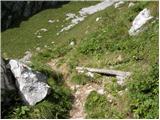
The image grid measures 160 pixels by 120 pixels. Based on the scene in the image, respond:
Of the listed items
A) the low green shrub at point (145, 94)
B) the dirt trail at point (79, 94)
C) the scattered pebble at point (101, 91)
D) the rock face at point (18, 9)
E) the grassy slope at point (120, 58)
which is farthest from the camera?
the rock face at point (18, 9)

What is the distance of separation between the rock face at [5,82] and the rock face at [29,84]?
0.24 m

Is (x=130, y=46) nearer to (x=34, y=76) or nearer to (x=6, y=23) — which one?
(x=34, y=76)

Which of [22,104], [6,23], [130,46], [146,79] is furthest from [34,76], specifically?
[6,23]

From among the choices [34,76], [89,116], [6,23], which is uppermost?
[34,76]

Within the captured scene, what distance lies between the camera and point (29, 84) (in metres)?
17.0

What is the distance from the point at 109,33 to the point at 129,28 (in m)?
1.10

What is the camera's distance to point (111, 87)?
18.1m

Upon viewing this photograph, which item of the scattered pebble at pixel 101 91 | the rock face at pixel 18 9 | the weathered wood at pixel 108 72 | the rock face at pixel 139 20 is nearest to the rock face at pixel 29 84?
the scattered pebble at pixel 101 91

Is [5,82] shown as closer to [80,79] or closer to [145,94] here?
[80,79]

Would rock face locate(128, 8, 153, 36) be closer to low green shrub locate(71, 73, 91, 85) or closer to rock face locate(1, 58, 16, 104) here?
low green shrub locate(71, 73, 91, 85)

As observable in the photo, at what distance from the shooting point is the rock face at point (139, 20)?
899 inches

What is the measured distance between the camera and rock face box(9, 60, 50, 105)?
16688 mm

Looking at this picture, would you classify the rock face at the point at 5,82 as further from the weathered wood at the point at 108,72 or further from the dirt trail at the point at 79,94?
the weathered wood at the point at 108,72

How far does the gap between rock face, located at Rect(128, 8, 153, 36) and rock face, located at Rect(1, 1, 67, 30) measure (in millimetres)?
28255
